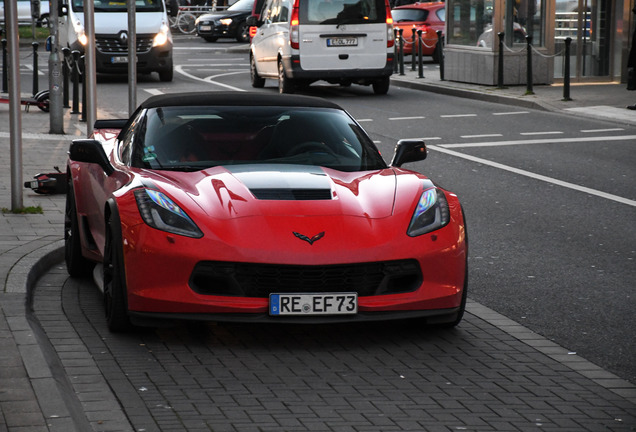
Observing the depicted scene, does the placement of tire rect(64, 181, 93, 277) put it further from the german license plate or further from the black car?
the black car

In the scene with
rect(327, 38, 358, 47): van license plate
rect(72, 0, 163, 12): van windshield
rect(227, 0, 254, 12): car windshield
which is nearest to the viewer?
rect(327, 38, 358, 47): van license plate

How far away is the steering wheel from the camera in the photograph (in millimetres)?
7238

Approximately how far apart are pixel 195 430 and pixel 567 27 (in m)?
22.0

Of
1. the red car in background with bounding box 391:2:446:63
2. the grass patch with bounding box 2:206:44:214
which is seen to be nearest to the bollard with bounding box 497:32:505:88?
the red car in background with bounding box 391:2:446:63

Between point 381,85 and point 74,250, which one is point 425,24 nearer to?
point 381,85

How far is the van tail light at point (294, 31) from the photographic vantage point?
77.7 feet

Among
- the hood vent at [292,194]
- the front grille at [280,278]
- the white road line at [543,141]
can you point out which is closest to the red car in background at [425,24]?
the white road line at [543,141]

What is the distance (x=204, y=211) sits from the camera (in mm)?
6184

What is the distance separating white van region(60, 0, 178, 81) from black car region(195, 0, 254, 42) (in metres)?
19.8

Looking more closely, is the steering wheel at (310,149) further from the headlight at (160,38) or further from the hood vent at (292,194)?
the headlight at (160,38)

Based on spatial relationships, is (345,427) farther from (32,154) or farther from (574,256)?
(32,154)

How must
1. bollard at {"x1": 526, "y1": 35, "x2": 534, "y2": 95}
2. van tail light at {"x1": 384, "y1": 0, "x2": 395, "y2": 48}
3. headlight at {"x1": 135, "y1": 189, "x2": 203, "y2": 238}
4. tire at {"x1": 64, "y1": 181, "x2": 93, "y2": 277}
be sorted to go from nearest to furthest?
headlight at {"x1": 135, "y1": 189, "x2": 203, "y2": 238} → tire at {"x1": 64, "y1": 181, "x2": 93, "y2": 277} → bollard at {"x1": 526, "y1": 35, "x2": 534, "y2": 95} → van tail light at {"x1": 384, "y1": 0, "x2": 395, "y2": 48}

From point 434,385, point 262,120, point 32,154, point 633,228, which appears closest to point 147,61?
point 32,154

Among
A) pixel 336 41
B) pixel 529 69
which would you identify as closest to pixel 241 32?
pixel 336 41
